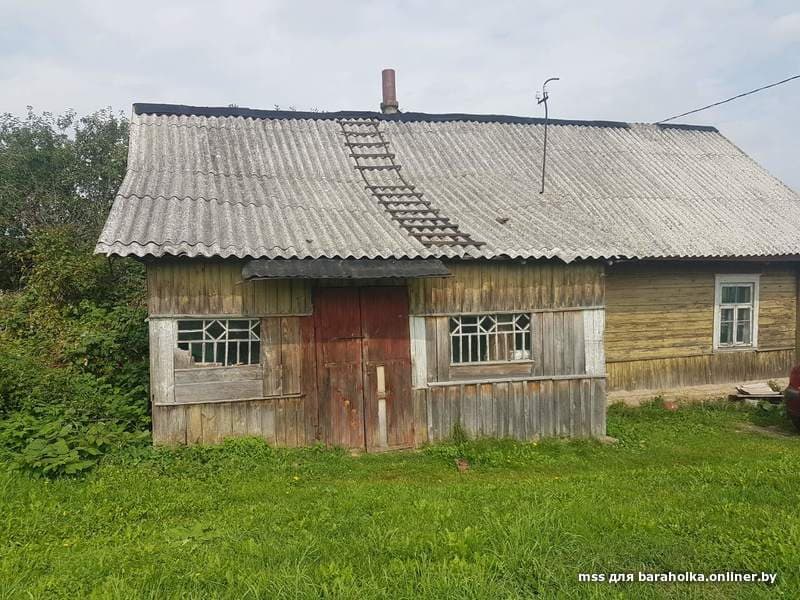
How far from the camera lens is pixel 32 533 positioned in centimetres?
461

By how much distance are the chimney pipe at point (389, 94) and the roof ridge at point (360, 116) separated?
1334 millimetres

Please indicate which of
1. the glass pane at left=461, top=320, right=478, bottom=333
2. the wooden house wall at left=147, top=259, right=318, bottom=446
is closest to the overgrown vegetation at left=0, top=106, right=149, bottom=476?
the wooden house wall at left=147, top=259, right=318, bottom=446

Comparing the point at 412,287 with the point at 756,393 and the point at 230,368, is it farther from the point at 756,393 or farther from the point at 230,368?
the point at 756,393

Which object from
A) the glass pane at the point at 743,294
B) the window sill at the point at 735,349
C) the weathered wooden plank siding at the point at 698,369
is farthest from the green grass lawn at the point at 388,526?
the glass pane at the point at 743,294

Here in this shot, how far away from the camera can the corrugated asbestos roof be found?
294 inches

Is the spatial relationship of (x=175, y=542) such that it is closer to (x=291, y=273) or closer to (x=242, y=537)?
(x=242, y=537)

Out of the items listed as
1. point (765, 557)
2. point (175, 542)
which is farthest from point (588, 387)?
point (175, 542)

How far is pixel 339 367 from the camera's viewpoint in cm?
746

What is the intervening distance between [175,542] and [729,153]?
50.7 feet

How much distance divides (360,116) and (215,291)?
290 inches

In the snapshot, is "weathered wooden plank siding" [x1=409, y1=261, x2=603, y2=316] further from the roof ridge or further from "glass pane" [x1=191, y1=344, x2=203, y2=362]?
the roof ridge

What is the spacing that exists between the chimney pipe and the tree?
7596mm

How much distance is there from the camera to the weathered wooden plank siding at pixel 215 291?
269 inches

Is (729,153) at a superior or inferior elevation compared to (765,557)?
superior
